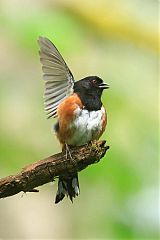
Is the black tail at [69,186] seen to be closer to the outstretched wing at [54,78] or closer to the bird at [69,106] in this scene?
the bird at [69,106]

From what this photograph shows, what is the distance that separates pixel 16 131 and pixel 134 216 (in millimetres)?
1001

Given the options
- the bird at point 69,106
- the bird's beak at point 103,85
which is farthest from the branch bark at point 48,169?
the bird's beak at point 103,85

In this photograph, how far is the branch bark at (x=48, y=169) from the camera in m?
3.80

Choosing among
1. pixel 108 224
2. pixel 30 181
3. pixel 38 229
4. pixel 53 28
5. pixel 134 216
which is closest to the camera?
pixel 30 181

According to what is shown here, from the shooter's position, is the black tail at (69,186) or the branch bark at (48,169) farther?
the black tail at (69,186)

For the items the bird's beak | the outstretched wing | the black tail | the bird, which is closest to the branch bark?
the bird

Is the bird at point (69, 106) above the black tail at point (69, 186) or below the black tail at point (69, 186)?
above

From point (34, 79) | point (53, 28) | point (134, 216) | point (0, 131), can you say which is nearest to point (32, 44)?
point (53, 28)

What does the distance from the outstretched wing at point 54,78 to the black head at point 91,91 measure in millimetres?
68

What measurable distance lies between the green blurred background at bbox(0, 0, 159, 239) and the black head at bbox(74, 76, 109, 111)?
0.40ft

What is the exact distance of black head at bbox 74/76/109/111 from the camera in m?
4.57

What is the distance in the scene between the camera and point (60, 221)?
6520 mm

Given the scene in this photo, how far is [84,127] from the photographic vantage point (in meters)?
4.41

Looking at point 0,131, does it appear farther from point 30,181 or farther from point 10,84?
point 30,181
